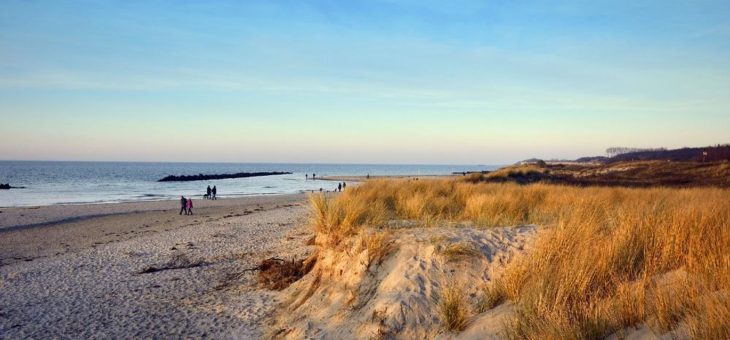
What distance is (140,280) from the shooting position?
11.0 meters

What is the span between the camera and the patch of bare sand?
233 inches

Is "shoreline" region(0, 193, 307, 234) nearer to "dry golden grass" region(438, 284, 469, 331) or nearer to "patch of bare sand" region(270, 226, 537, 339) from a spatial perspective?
"patch of bare sand" region(270, 226, 537, 339)

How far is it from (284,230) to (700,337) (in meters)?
15.8

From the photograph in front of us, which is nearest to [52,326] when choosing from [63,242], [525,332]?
[525,332]

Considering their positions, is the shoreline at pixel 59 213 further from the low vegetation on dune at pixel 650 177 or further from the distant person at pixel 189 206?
the low vegetation on dune at pixel 650 177

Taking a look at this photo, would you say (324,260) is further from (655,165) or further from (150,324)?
(655,165)

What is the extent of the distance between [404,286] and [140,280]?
713 centimetres

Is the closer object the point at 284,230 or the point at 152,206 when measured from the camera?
the point at 284,230

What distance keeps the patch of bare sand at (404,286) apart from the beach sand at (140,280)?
99 cm

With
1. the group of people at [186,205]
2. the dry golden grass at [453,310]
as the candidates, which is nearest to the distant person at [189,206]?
the group of people at [186,205]

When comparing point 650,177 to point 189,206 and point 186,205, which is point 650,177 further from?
point 186,205

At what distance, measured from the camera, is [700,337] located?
11.0ft

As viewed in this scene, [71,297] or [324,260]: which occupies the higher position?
[324,260]

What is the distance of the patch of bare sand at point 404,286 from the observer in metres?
5.91
